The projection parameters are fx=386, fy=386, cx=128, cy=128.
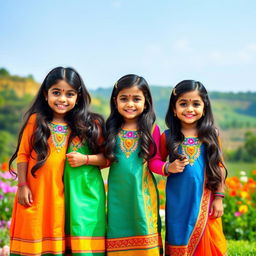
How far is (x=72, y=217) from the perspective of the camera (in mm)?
3154

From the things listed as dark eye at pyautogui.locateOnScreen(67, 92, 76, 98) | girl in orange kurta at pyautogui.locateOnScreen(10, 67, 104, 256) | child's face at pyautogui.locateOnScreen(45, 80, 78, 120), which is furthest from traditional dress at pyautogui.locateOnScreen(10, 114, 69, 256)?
dark eye at pyautogui.locateOnScreen(67, 92, 76, 98)

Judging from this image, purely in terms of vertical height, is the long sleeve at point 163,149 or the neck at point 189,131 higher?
the neck at point 189,131

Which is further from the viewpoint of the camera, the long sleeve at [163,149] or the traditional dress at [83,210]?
the long sleeve at [163,149]

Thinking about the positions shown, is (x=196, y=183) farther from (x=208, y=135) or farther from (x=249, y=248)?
(x=249, y=248)

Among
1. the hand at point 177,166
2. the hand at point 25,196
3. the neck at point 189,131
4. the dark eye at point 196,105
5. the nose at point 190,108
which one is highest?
the dark eye at point 196,105

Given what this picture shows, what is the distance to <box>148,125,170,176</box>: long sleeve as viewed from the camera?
3111 millimetres

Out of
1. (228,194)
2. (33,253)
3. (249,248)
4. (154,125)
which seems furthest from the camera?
(228,194)

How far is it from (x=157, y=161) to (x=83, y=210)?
2.40 ft

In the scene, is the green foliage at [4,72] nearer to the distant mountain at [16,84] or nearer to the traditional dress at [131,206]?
the distant mountain at [16,84]

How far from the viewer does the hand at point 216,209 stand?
3.17 metres

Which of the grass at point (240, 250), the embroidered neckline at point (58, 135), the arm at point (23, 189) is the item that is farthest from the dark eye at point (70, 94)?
the grass at point (240, 250)

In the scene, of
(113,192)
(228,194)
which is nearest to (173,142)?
(113,192)

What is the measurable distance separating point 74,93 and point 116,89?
36cm

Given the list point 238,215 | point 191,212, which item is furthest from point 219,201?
point 238,215
